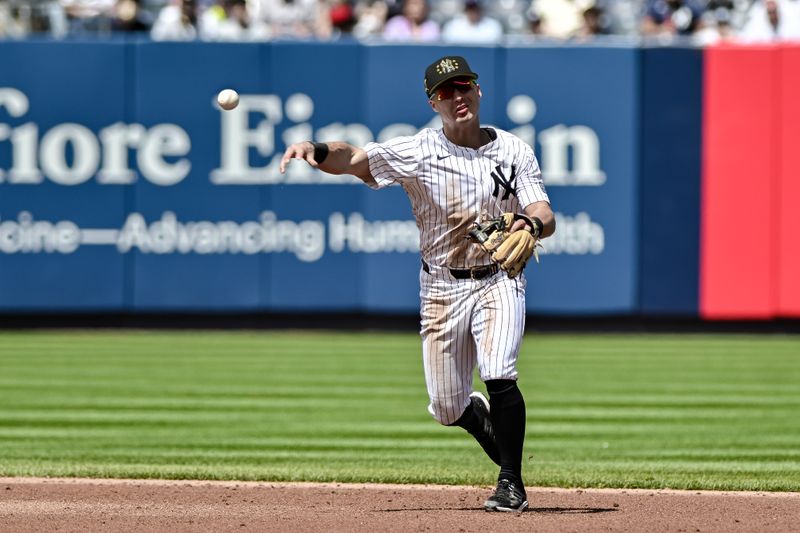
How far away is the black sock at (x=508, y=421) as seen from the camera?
6.50m

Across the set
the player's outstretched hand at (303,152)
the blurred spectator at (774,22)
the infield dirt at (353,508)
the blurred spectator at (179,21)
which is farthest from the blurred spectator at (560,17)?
the player's outstretched hand at (303,152)

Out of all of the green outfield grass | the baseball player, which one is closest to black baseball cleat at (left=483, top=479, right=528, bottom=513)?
the baseball player

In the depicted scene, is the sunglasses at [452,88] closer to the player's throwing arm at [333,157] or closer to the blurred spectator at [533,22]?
the player's throwing arm at [333,157]

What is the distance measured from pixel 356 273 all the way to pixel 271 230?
1.03m

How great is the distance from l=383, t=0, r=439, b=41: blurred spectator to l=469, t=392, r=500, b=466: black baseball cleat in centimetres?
1038

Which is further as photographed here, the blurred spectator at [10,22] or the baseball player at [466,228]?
the blurred spectator at [10,22]

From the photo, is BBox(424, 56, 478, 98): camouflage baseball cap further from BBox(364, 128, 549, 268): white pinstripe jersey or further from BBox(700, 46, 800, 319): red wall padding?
BBox(700, 46, 800, 319): red wall padding

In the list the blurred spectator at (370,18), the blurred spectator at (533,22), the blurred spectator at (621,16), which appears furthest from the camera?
the blurred spectator at (621,16)

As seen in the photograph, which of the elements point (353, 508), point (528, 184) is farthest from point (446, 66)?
point (353, 508)

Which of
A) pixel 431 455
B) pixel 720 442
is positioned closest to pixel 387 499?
pixel 431 455

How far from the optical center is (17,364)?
1341 cm

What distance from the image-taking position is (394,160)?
664cm

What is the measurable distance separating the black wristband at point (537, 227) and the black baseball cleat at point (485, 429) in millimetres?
911

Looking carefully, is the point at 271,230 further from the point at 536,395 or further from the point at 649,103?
the point at 536,395
